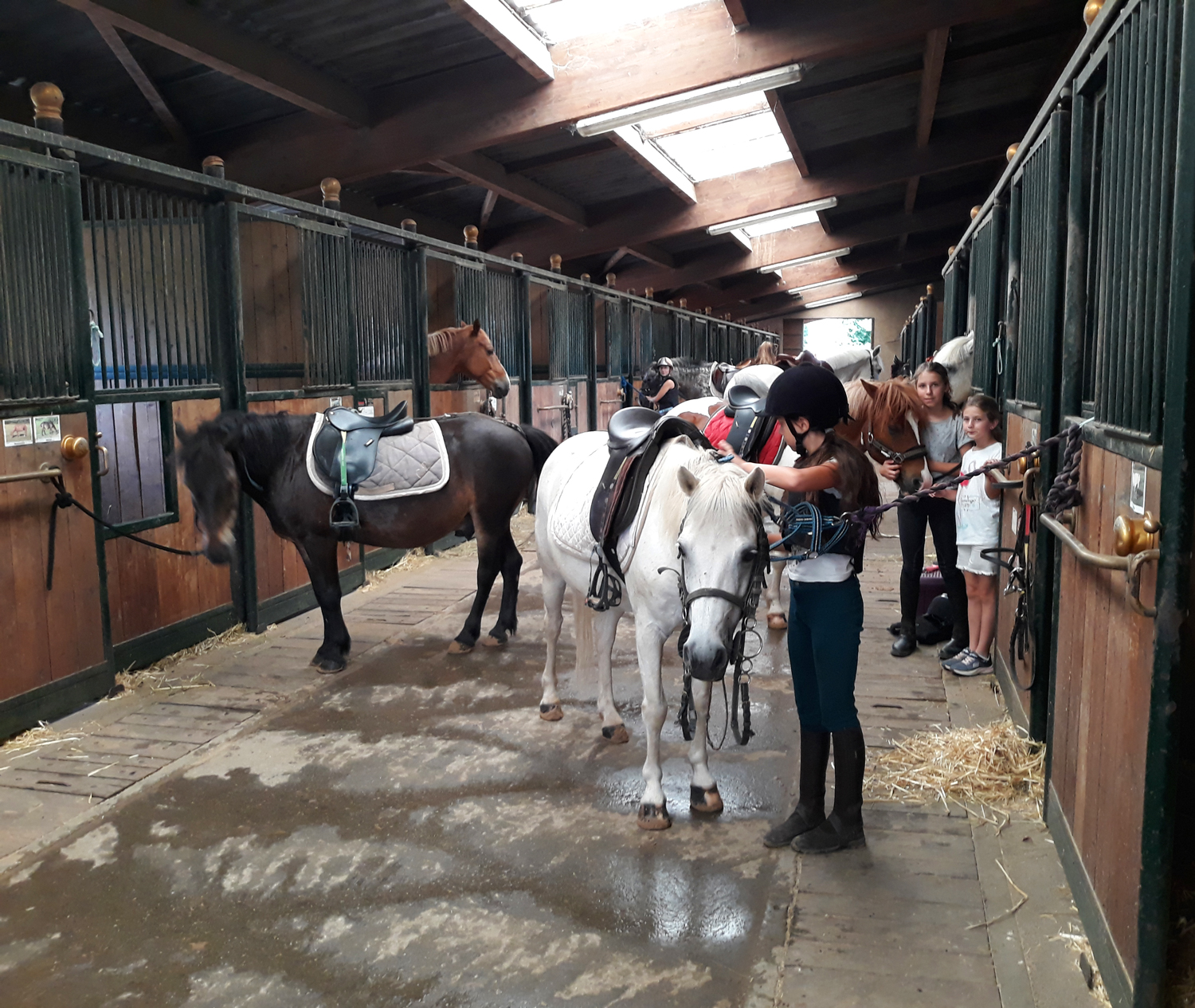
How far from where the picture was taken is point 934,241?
59.7ft

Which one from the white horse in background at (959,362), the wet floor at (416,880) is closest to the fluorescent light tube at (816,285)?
the white horse in background at (959,362)

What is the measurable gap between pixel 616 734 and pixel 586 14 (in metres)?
4.63

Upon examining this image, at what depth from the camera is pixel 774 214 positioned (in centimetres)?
1173

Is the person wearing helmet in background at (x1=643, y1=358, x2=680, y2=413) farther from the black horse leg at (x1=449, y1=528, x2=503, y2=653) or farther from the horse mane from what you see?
the black horse leg at (x1=449, y1=528, x2=503, y2=653)

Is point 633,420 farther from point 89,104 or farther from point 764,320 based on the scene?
point 764,320

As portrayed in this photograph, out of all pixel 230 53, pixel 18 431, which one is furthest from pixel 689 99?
pixel 18 431

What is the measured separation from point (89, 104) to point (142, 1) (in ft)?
4.65

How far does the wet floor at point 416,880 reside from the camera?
1.94 m

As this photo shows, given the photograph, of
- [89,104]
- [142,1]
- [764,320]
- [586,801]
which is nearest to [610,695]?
[586,801]

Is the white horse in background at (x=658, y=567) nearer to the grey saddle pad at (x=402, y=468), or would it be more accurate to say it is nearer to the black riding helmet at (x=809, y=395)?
the black riding helmet at (x=809, y=395)

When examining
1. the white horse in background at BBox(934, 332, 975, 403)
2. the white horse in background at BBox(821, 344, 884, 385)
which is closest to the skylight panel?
the white horse in background at BBox(934, 332, 975, 403)

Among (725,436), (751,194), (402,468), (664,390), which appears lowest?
(402,468)

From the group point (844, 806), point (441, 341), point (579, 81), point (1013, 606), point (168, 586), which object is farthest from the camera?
point (441, 341)

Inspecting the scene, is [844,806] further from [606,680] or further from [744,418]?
[744,418]
